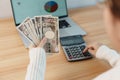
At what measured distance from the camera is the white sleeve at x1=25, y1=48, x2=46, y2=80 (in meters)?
0.95

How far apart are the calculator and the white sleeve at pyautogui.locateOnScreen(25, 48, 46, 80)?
154 millimetres

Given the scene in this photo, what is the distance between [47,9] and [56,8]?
0.20 feet

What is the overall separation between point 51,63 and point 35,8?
46 centimetres

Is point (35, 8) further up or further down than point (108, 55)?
further up

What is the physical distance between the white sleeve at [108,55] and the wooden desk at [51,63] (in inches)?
1.4

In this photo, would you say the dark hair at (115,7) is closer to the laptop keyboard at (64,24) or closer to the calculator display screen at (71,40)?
the calculator display screen at (71,40)

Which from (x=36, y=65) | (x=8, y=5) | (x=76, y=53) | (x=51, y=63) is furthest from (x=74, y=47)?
(x=8, y=5)

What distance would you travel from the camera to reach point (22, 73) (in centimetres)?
103

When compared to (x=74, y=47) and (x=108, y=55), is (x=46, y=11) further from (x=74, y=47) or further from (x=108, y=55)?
(x=108, y=55)

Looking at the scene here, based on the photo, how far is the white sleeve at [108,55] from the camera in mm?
1030

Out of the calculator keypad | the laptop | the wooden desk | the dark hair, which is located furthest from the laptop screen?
the dark hair

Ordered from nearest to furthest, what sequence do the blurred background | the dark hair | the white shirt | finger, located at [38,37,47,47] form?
1. the dark hair
2. the white shirt
3. finger, located at [38,37,47,47]
4. the blurred background

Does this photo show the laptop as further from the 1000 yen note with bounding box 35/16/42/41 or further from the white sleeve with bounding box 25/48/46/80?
the white sleeve with bounding box 25/48/46/80

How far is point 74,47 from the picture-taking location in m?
1.17
